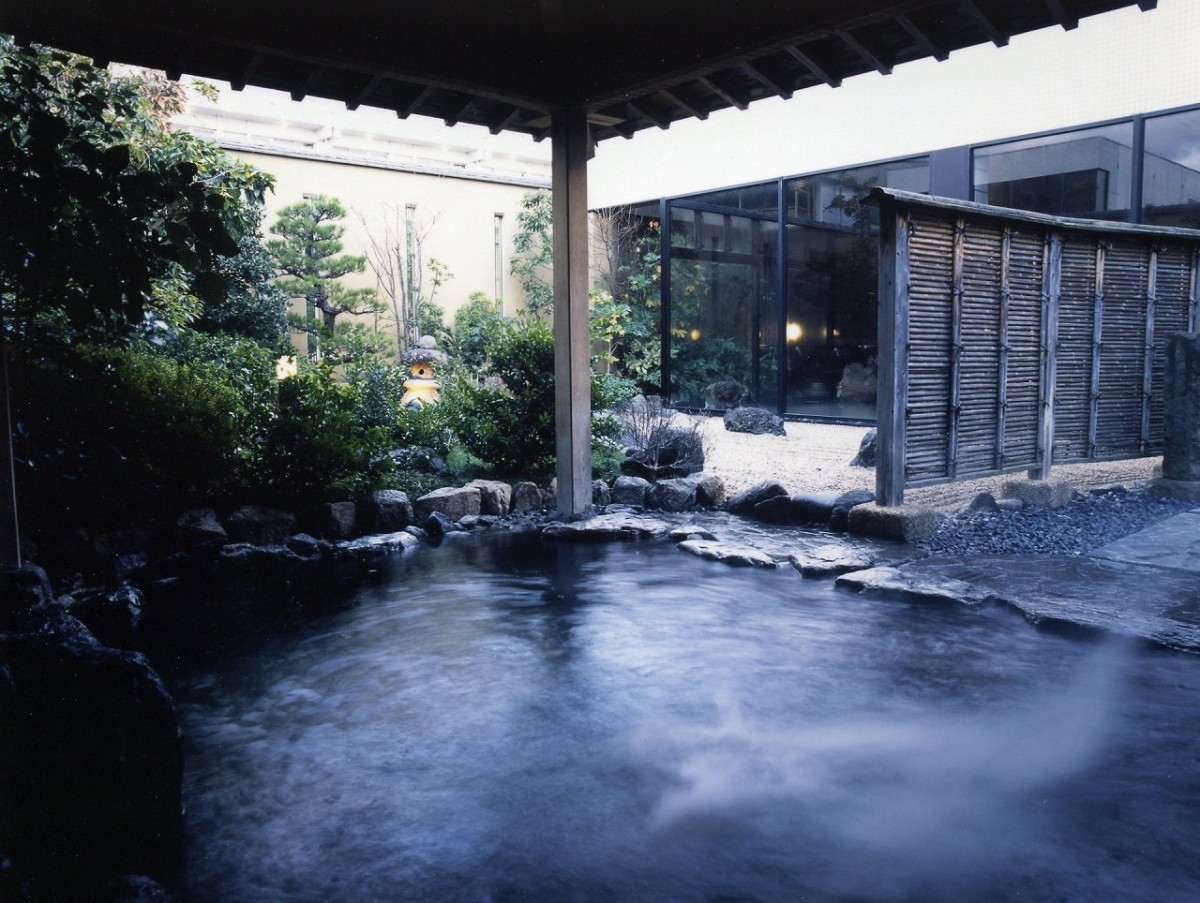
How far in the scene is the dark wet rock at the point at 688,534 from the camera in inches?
281

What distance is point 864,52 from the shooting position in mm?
5445

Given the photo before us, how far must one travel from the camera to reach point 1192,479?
821 centimetres

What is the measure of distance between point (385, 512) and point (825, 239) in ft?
32.2

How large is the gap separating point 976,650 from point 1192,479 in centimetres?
536

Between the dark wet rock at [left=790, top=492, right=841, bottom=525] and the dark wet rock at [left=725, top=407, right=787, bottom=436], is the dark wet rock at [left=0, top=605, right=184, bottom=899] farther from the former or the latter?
the dark wet rock at [left=725, top=407, right=787, bottom=436]

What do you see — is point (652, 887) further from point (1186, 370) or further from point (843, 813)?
point (1186, 370)

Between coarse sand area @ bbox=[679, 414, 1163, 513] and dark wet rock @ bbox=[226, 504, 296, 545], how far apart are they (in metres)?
4.34

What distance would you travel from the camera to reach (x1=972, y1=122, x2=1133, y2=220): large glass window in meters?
10.9

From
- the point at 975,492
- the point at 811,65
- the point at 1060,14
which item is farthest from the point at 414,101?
the point at 975,492

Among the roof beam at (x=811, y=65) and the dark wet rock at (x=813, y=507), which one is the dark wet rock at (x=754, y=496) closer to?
the dark wet rock at (x=813, y=507)

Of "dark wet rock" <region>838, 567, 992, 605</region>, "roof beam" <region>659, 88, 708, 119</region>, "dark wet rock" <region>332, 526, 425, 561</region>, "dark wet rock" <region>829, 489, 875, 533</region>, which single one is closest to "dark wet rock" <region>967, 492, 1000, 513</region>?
"dark wet rock" <region>829, 489, 875, 533</region>

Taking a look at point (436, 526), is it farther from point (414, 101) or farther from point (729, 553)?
point (414, 101)

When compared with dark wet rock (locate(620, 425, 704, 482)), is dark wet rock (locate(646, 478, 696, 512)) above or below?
below

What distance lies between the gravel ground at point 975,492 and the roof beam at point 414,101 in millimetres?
4720
